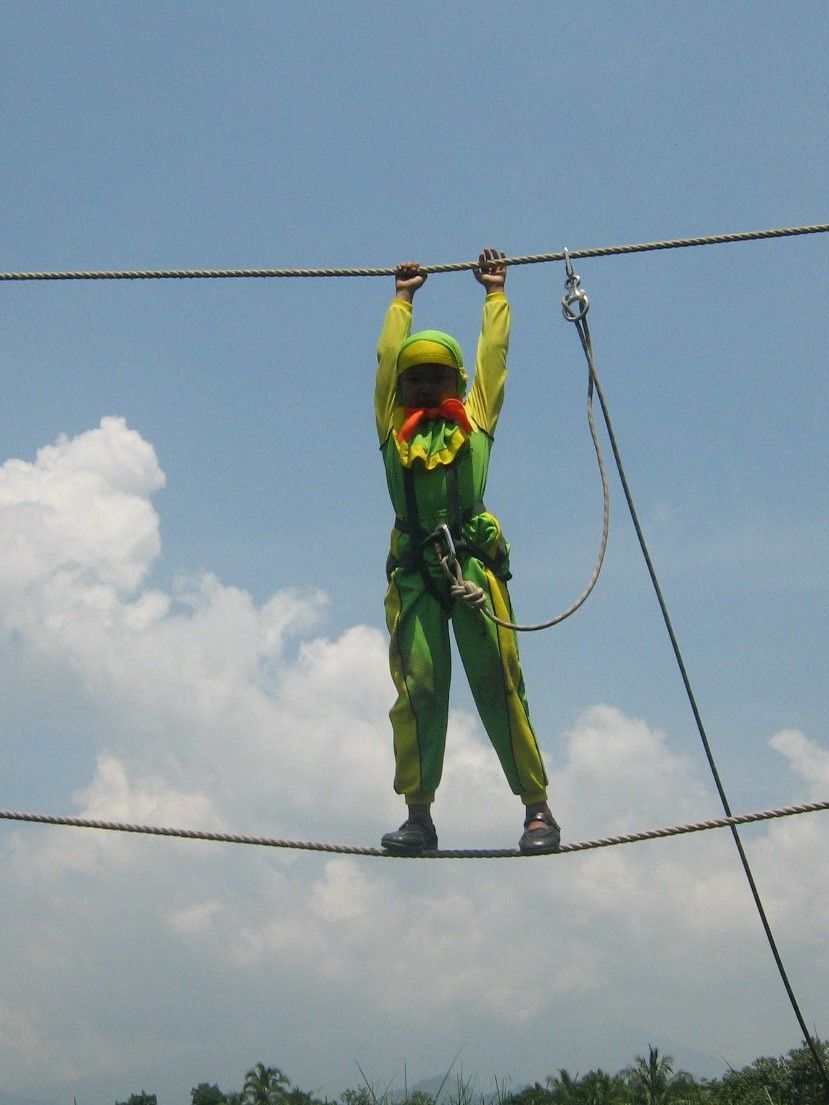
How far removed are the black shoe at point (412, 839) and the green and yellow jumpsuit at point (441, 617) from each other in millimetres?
104

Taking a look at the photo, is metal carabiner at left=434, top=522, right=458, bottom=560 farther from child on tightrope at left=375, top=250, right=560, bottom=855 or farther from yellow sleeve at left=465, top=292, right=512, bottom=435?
yellow sleeve at left=465, top=292, right=512, bottom=435

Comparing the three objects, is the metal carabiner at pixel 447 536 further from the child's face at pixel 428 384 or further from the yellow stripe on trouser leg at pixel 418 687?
the child's face at pixel 428 384

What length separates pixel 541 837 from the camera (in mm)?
5477

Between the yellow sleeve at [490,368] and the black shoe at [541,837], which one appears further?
the yellow sleeve at [490,368]

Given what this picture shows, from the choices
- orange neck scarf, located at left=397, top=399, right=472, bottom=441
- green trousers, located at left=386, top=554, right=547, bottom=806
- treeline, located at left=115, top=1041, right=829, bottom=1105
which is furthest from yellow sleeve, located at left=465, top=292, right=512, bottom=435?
treeline, located at left=115, top=1041, right=829, bottom=1105

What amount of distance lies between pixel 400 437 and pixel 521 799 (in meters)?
1.56

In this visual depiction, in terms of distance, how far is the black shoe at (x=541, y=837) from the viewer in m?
5.42

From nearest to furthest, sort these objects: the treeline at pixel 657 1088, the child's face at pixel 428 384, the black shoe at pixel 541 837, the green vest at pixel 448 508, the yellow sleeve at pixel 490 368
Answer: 1. the black shoe at pixel 541 837
2. the green vest at pixel 448 508
3. the child's face at pixel 428 384
4. the yellow sleeve at pixel 490 368
5. the treeline at pixel 657 1088

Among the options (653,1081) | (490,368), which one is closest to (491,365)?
(490,368)

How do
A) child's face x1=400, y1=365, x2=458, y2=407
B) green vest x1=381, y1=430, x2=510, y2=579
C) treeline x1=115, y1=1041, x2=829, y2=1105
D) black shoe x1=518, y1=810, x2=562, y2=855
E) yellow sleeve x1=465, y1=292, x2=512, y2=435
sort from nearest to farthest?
black shoe x1=518, y1=810, x2=562, y2=855 → green vest x1=381, y1=430, x2=510, y2=579 → child's face x1=400, y1=365, x2=458, y2=407 → yellow sleeve x1=465, y1=292, x2=512, y2=435 → treeline x1=115, y1=1041, x2=829, y2=1105

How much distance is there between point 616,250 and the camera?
6062mm

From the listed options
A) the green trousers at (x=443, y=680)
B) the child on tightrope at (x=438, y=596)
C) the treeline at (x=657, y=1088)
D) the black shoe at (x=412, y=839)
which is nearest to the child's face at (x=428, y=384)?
the child on tightrope at (x=438, y=596)

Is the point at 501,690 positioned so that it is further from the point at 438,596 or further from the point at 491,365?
the point at 491,365

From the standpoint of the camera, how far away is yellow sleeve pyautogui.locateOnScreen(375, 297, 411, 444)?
19.2ft
